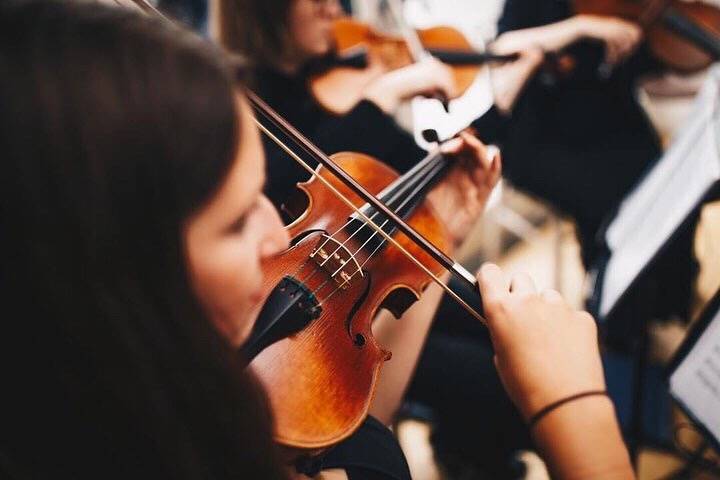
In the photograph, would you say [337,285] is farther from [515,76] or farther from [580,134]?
[580,134]

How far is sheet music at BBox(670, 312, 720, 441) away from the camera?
0.70m

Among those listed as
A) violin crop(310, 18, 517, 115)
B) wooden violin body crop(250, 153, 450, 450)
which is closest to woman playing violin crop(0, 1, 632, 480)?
wooden violin body crop(250, 153, 450, 450)

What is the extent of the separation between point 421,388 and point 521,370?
42 cm

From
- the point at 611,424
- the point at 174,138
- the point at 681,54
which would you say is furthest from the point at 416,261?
the point at 681,54

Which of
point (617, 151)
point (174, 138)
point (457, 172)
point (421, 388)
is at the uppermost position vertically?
point (174, 138)

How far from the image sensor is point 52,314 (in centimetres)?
39

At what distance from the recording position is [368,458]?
0.64 meters

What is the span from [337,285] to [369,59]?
968 millimetres

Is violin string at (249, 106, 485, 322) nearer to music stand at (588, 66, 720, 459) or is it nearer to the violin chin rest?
the violin chin rest

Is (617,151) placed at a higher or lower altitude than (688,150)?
lower

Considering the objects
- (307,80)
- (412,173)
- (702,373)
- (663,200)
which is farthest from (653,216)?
(307,80)

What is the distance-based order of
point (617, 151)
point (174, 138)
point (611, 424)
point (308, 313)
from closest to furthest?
1. point (174, 138)
2. point (611, 424)
3. point (308, 313)
4. point (617, 151)

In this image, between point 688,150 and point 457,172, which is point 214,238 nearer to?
point 457,172

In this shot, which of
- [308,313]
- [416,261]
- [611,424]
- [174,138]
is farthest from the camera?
[416,261]
